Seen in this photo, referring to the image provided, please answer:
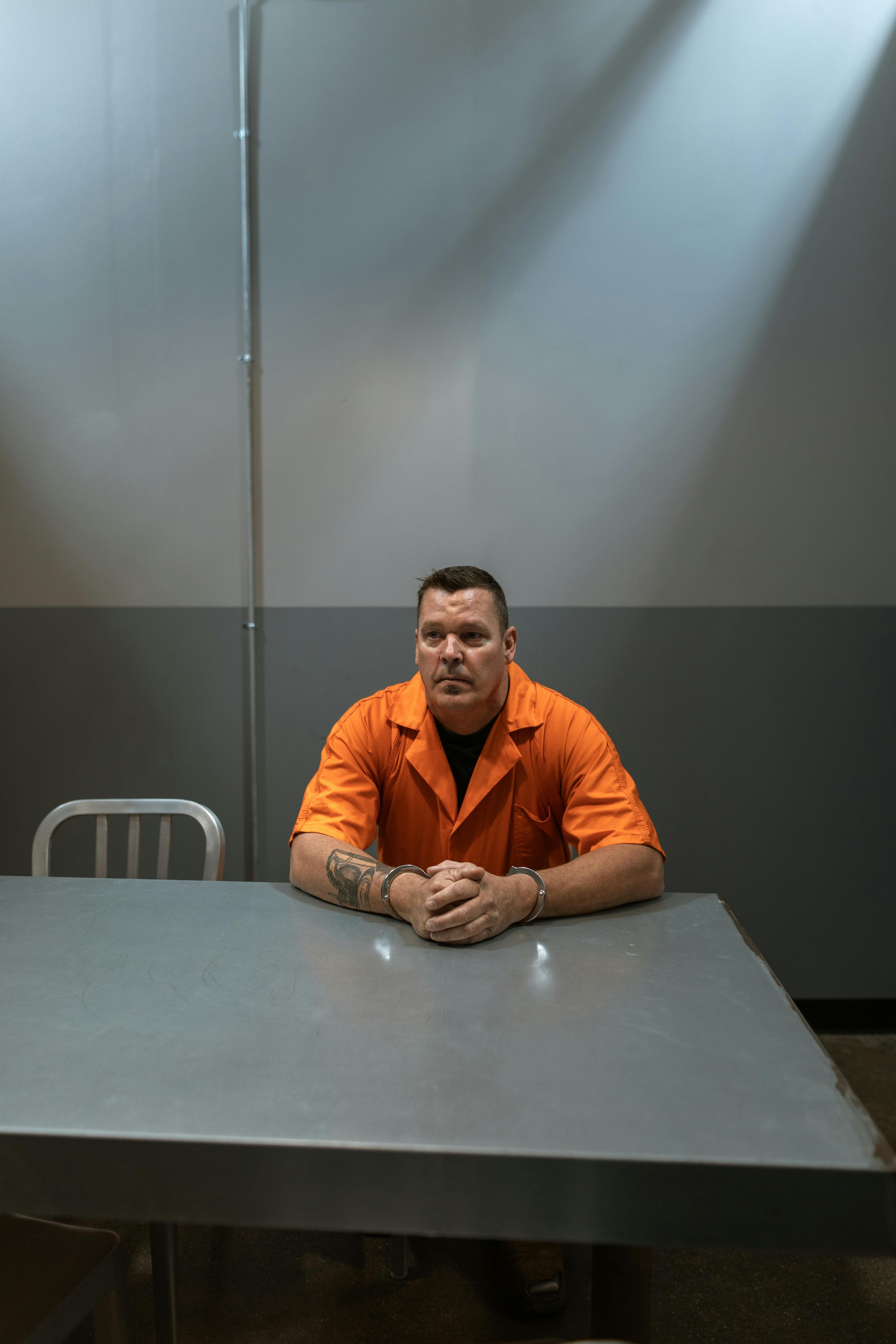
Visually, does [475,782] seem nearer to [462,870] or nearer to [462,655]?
[462,655]

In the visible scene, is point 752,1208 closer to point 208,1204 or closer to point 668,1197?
point 668,1197

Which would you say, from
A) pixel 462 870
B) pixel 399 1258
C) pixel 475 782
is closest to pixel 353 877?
pixel 462 870

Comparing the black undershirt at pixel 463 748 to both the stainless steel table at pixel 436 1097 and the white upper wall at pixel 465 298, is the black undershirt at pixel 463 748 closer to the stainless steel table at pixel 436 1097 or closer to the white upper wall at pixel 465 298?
the stainless steel table at pixel 436 1097

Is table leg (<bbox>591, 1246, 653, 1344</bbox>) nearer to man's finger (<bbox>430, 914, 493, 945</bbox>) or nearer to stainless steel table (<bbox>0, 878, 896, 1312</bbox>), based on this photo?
stainless steel table (<bbox>0, 878, 896, 1312</bbox>)

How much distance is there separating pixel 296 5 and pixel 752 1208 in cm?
326

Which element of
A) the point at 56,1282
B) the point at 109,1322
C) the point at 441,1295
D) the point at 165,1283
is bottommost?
the point at 441,1295

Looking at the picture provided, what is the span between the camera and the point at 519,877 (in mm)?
1419

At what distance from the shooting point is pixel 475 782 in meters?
1.73

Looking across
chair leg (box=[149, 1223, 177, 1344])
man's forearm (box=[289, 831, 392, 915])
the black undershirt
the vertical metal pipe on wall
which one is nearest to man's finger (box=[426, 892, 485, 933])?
man's forearm (box=[289, 831, 392, 915])

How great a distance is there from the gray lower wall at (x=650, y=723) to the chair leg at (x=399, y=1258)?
1.35 meters

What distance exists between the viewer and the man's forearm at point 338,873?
145 centimetres

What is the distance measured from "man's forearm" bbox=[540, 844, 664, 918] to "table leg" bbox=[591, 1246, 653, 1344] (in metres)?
0.52

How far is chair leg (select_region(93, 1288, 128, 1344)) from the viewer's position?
3.35 ft

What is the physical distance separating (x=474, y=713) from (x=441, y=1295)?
117cm
